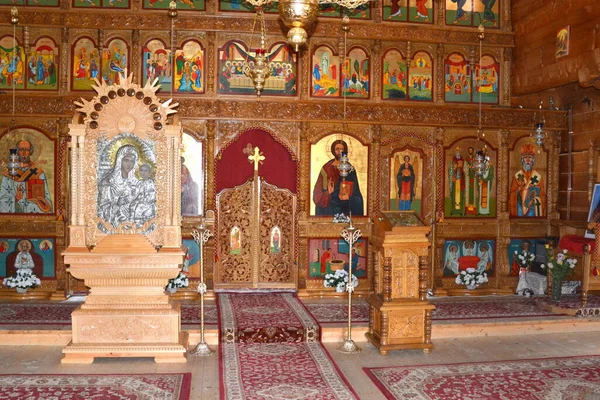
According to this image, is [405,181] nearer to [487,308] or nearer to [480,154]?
[480,154]

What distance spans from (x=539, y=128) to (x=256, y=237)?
5436mm

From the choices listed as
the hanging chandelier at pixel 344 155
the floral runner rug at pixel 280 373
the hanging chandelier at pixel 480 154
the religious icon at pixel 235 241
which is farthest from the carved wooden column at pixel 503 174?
the floral runner rug at pixel 280 373

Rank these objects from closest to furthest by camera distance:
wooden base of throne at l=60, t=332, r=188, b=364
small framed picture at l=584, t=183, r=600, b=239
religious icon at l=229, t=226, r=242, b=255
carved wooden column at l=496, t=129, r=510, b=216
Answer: wooden base of throne at l=60, t=332, r=188, b=364
small framed picture at l=584, t=183, r=600, b=239
religious icon at l=229, t=226, r=242, b=255
carved wooden column at l=496, t=129, r=510, b=216

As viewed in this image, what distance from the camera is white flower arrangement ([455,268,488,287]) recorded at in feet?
36.6

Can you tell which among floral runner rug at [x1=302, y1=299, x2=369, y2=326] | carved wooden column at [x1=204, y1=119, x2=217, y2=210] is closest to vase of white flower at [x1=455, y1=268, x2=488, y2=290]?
floral runner rug at [x1=302, y1=299, x2=369, y2=326]

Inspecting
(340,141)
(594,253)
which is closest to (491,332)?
(594,253)

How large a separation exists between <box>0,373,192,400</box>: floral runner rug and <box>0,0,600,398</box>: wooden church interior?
3.85 meters

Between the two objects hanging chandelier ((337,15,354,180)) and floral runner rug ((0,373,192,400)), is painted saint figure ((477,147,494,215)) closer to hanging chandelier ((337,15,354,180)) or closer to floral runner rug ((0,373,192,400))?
hanging chandelier ((337,15,354,180))

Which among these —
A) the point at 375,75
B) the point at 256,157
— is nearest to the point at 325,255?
the point at 256,157

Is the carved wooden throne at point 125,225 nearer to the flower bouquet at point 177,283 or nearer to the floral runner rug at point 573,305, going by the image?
the flower bouquet at point 177,283

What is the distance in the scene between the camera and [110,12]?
10359mm

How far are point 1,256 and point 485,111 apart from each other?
9060 millimetres

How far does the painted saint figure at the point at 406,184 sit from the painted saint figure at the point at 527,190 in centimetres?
200

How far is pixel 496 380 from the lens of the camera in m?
6.68
